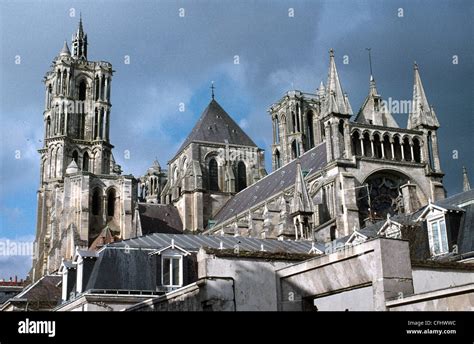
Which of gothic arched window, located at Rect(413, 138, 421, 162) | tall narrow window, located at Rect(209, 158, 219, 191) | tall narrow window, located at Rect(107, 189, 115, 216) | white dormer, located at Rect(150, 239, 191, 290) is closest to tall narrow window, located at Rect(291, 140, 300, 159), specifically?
tall narrow window, located at Rect(209, 158, 219, 191)

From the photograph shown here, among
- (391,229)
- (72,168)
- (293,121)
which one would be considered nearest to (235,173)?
(293,121)

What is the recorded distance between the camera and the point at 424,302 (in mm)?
13469

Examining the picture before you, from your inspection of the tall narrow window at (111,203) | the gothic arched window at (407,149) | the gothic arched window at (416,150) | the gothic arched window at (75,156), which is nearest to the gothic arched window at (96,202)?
the tall narrow window at (111,203)

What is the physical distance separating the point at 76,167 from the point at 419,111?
3554 cm

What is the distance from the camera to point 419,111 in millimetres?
49344

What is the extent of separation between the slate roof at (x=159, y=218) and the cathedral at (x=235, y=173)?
12 cm

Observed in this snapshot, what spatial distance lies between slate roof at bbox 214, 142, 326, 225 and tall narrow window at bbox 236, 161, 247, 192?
3.94 metres

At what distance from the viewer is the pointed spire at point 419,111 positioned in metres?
49.1

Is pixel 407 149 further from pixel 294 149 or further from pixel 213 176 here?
pixel 213 176

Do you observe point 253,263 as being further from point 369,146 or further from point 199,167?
point 199,167

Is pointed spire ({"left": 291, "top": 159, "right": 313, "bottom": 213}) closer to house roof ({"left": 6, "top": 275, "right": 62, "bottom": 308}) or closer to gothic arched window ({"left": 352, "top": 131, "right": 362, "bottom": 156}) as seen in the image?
gothic arched window ({"left": 352, "top": 131, "right": 362, "bottom": 156})

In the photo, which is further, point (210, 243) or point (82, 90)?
point (82, 90)

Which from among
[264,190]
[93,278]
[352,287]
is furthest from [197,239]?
[264,190]

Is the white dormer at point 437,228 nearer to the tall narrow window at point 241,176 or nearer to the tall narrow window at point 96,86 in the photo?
the tall narrow window at point 241,176
